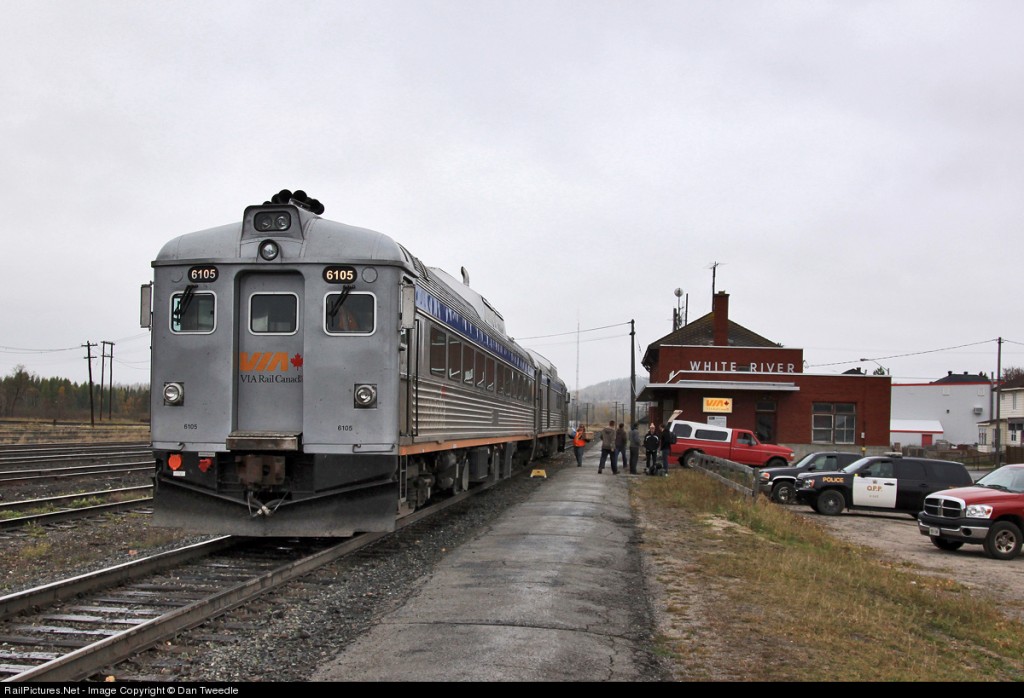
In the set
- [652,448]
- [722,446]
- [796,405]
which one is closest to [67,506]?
[652,448]

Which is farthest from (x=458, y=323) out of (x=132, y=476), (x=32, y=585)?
(x=132, y=476)

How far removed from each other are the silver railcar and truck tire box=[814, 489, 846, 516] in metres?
14.5

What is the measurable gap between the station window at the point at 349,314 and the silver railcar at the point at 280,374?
14mm

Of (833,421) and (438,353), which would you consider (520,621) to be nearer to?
(438,353)

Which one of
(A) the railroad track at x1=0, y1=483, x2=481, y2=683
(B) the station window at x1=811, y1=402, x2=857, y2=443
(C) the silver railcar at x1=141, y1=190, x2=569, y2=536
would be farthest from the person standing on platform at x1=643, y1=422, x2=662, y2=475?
(B) the station window at x1=811, y1=402, x2=857, y2=443

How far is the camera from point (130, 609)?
763cm

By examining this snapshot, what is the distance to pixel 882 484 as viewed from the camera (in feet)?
71.2

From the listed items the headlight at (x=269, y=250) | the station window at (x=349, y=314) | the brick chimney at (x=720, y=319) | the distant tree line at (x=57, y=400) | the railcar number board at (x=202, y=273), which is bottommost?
the distant tree line at (x=57, y=400)

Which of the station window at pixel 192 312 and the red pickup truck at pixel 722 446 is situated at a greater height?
the station window at pixel 192 312

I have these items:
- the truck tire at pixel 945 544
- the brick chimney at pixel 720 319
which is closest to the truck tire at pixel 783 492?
the truck tire at pixel 945 544

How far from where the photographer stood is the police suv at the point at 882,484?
21.5 metres

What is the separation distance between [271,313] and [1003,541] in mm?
12788

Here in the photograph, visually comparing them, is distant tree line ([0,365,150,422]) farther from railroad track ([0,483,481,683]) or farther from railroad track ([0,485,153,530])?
railroad track ([0,483,481,683])

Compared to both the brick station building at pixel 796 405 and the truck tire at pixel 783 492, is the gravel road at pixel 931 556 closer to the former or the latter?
the truck tire at pixel 783 492
